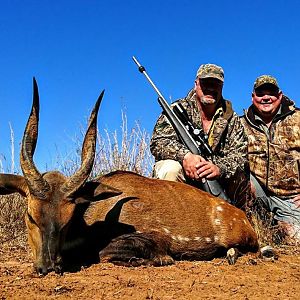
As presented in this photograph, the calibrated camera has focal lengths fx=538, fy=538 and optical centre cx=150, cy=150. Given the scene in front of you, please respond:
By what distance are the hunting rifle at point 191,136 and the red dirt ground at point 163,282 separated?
4.79ft

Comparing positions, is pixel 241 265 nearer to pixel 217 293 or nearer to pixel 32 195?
pixel 217 293

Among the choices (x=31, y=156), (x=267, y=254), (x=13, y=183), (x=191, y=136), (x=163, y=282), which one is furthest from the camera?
(x=191, y=136)

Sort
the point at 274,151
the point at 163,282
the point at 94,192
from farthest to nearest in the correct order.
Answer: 1. the point at 274,151
2. the point at 94,192
3. the point at 163,282

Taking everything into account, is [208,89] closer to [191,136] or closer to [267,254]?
[191,136]

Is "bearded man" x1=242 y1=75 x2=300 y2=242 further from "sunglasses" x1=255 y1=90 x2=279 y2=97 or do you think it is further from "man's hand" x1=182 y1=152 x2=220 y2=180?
"man's hand" x1=182 y1=152 x2=220 y2=180

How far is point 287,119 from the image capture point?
8352mm

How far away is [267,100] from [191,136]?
1.65 meters

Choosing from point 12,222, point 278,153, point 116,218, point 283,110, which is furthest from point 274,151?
point 12,222

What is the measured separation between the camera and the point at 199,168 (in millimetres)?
6789

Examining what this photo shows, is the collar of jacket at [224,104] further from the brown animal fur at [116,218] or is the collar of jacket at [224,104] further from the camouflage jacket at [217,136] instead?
the brown animal fur at [116,218]

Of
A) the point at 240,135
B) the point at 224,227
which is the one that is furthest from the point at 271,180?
the point at 224,227

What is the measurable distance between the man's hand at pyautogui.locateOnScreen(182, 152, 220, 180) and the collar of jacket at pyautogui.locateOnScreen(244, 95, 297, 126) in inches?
72.1

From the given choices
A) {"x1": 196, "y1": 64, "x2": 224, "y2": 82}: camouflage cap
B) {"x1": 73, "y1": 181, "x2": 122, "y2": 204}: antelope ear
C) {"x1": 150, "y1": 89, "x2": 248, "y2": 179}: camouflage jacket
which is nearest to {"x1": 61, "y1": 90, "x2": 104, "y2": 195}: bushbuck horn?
{"x1": 73, "y1": 181, "x2": 122, "y2": 204}: antelope ear

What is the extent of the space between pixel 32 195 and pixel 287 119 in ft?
15.5
